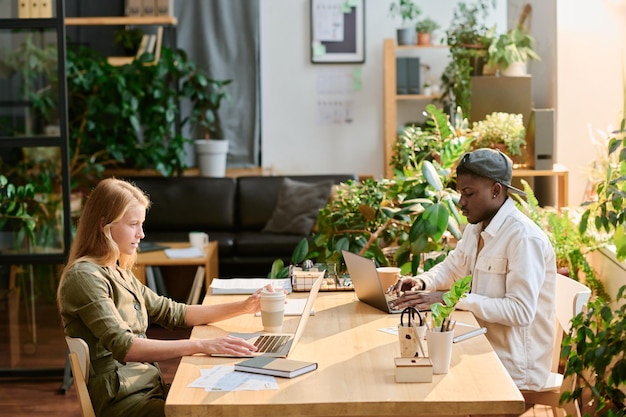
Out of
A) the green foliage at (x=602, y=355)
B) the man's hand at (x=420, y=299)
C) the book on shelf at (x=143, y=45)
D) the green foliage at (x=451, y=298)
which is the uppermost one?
the book on shelf at (x=143, y=45)

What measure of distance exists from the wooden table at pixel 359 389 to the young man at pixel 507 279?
0.29 metres

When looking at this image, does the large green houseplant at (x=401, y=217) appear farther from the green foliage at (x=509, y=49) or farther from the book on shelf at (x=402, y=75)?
the book on shelf at (x=402, y=75)

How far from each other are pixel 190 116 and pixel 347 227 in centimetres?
364

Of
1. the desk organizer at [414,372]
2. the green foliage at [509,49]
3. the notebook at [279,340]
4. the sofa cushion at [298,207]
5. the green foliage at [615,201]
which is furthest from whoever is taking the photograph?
the sofa cushion at [298,207]

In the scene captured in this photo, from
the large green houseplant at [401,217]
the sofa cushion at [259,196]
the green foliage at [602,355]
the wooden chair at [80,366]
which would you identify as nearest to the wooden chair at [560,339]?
the green foliage at [602,355]

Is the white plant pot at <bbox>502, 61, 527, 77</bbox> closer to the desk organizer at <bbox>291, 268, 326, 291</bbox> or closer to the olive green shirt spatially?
the desk organizer at <bbox>291, 268, 326, 291</bbox>

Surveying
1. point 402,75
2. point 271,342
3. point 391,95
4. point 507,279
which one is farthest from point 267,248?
point 271,342

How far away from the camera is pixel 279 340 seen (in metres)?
2.75

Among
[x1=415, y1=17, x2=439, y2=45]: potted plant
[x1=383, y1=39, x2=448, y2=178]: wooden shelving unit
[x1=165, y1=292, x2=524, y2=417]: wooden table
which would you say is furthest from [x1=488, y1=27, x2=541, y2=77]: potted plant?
[x1=165, y1=292, x2=524, y2=417]: wooden table

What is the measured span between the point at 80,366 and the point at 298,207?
4846 mm

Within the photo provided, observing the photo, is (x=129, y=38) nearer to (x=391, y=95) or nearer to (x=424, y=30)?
(x=391, y=95)

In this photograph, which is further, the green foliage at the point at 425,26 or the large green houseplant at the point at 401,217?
the green foliage at the point at 425,26

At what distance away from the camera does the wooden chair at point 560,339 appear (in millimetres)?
3055

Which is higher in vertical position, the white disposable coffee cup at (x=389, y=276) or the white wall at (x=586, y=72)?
the white wall at (x=586, y=72)
